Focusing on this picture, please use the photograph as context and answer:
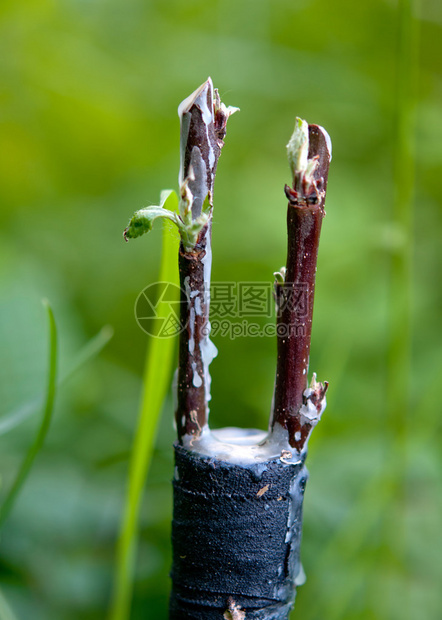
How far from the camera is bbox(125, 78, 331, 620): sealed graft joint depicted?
393 millimetres

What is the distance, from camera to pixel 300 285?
40 centimetres

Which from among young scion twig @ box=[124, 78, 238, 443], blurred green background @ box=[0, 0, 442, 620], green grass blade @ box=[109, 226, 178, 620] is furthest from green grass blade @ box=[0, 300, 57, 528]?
blurred green background @ box=[0, 0, 442, 620]

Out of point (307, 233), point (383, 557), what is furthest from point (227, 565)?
point (383, 557)

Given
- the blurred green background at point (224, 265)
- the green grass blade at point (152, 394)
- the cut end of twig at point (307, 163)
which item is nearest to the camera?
the cut end of twig at point (307, 163)

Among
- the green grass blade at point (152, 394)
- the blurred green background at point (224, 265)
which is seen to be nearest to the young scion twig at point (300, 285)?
the green grass blade at point (152, 394)

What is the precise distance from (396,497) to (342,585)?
23cm

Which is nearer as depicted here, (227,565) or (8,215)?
(227,565)

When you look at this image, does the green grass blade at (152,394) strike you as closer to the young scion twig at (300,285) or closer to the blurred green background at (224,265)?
the young scion twig at (300,285)

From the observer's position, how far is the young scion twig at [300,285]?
37 centimetres

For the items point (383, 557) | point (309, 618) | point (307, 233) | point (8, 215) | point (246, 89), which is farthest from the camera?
point (246, 89)

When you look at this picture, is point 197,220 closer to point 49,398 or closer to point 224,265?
point 49,398

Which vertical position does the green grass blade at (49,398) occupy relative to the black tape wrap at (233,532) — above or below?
above

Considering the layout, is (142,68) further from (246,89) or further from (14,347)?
(14,347)

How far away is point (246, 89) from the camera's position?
1565 millimetres
